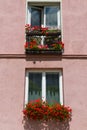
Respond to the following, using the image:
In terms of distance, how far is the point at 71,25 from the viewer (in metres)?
11.6

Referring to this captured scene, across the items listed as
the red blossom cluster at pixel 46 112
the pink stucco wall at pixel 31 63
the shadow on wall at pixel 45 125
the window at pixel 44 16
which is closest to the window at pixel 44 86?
the pink stucco wall at pixel 31 63

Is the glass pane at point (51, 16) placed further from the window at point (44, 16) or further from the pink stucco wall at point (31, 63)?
the pink stucco wall at point (31, 63)

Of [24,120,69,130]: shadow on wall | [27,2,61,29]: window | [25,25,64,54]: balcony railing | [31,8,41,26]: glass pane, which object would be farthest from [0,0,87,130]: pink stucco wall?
[31,8,41,26]: glass pane

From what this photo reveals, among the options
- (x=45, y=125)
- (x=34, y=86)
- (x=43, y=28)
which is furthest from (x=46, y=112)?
(x=43, y=28)

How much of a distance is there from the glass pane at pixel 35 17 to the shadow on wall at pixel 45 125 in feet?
14.5

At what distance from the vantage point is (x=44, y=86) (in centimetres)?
1073

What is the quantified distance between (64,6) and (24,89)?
13.5 feet

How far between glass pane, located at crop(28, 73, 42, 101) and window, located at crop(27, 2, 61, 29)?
2.37m

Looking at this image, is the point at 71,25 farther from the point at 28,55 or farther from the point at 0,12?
the point at 0,12

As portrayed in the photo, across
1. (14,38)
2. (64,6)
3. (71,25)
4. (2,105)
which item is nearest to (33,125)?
(2,105)

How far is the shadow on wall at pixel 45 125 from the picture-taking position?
9.88 m

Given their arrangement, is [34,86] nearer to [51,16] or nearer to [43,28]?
[43,28]

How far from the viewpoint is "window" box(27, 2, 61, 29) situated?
12.0 metres

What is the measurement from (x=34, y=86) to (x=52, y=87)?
70 cm
